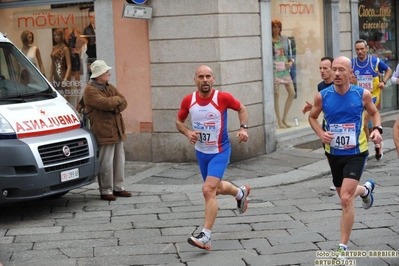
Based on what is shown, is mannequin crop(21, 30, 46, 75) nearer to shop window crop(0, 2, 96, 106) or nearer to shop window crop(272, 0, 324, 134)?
shop window crop(0, 2, 96, 106)

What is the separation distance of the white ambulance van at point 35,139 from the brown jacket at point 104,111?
19cm

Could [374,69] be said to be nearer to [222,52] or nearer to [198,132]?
[222,52]

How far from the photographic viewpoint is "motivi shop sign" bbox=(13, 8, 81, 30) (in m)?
13.6

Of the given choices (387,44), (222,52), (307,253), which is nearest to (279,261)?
(307,253)

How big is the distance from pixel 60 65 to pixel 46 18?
836 mm

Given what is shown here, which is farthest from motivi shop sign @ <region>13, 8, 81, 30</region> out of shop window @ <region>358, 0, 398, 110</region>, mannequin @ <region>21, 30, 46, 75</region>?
shop window @ <region>358, 0, 398, 110</region>

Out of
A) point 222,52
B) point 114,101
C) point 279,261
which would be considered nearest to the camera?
point 279,261

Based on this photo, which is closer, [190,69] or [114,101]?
[114,101]

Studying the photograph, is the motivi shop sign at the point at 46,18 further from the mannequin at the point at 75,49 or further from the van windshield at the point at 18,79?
the van windshield at the point at 18,79

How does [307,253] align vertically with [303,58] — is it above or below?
below

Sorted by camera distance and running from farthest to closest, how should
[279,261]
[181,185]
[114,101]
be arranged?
1. [181,185]
2. [114,101]
3. [279,261]

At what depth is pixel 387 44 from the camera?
59.3 feet

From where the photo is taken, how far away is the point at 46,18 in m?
13.8

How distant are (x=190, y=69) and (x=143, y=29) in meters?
1.02
